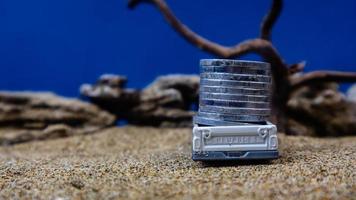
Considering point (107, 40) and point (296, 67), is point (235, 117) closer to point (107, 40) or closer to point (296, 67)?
point (296, 67)

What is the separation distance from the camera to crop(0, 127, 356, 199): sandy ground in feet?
7.88

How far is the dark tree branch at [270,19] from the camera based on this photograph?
4707mm

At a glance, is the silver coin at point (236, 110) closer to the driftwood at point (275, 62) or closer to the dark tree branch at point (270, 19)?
the driftwood at point (275, 62)

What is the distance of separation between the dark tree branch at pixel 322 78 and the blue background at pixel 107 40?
0.93 meters

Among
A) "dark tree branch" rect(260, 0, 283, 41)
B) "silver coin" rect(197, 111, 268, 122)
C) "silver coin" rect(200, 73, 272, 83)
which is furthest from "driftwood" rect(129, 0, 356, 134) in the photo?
"silver coin" rect(197, 111, 268, 122)

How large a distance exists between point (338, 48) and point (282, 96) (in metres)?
1.38

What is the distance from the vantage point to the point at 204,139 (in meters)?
3.10

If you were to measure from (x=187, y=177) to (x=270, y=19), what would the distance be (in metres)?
2.59

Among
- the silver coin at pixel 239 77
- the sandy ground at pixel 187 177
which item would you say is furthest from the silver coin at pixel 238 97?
the sandy ground at pixel 187 177

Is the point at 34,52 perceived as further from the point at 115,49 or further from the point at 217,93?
the point at 217,93

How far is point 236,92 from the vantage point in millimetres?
3164

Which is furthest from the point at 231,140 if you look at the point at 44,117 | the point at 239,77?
the point at 44,117

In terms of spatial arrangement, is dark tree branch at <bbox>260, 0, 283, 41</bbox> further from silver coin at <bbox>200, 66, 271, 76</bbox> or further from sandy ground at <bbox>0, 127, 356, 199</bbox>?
silver coin at <bbox>200, 66, 271, 76</bbox>

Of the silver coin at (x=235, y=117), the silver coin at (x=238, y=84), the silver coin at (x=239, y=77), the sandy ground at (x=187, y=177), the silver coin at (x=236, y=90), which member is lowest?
the sandy ground at (x=187, y=177)
